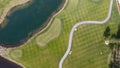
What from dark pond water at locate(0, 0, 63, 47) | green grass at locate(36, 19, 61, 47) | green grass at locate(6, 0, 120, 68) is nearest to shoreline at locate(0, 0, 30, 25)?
dark pond water at locate(0, 0, 63, 47)

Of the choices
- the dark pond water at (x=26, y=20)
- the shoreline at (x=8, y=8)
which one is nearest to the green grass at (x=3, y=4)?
the shoreline at (x=8, y=8)

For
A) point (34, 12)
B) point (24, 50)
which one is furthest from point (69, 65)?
point (34, 12)

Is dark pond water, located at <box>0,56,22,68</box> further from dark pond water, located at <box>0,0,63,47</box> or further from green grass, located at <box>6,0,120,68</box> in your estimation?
dark pond water, located at <box>0,0,63,47</box>

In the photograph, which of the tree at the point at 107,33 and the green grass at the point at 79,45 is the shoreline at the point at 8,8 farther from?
the tree at the point at 107,33

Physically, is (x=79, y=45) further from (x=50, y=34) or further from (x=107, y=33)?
(x=50, y=34)

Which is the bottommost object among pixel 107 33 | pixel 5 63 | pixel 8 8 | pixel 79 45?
pixel 107 33

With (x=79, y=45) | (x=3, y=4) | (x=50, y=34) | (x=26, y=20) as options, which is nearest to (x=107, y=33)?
(x=79, y=45)

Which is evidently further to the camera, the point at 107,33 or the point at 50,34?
the point at 50,34
